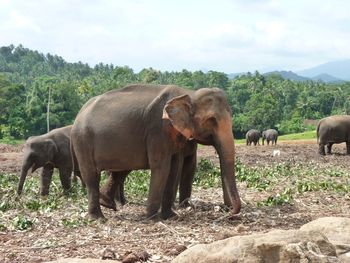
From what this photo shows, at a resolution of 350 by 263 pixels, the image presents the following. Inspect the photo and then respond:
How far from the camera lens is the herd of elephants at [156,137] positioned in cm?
1032

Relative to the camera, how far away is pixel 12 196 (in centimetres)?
1296

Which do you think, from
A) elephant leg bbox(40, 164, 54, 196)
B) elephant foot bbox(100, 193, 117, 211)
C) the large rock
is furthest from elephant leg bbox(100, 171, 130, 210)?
the large rock

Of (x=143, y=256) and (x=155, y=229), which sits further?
(x=155, y=229)

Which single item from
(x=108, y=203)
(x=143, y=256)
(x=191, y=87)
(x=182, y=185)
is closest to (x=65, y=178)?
(x=108, y=203)

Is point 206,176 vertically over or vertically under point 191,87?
under

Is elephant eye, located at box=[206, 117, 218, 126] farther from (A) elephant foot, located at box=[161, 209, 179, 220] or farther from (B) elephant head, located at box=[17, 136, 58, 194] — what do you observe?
(B) elephant head, located at box=[17, 136, 58, 194]

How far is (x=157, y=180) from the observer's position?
34.2 ft

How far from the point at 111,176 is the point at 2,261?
15.6 ft

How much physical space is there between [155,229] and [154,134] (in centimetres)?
170

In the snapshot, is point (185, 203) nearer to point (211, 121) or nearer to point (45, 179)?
point (211, 121)


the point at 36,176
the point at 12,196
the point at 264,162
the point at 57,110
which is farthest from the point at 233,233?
the point at 57,110

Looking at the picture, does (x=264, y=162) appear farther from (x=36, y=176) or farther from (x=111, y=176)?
(x=111, y=176)

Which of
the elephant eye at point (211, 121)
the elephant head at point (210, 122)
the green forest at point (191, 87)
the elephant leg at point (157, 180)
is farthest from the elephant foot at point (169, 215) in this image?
the green forest at point (191, 87)

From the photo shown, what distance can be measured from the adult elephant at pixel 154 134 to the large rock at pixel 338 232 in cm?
280
